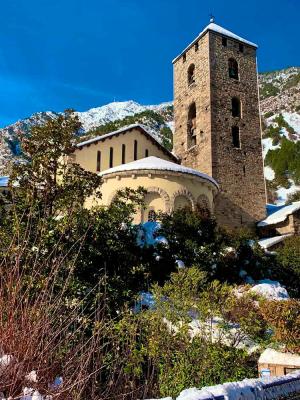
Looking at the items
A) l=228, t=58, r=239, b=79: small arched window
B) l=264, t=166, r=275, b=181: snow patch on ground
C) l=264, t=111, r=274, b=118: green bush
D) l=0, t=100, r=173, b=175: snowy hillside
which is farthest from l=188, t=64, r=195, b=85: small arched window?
l=264, t=111, r=274, b=118: green bush

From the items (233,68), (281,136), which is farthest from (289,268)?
(281,136)

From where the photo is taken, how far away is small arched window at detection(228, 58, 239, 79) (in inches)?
1120

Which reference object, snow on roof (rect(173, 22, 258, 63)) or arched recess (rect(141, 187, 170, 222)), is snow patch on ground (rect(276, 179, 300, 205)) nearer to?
snow on roof (rect(173, 22, 258, 63))

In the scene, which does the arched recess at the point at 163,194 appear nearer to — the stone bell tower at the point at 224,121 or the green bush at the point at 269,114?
the stone bell tower at the point at 224,121

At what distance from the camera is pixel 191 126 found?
28.8 metres

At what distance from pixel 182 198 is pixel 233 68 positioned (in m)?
13.9

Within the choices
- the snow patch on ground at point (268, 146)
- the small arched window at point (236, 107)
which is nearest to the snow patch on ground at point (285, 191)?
the snow patch on ground at point (268, 146)

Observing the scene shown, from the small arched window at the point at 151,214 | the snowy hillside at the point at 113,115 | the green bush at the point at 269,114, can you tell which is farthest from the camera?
the green bush at the point at 269,114

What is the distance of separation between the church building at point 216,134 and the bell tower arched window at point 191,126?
7cm

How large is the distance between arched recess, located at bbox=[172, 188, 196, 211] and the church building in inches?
86.6

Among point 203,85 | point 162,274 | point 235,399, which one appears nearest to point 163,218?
point 162,274

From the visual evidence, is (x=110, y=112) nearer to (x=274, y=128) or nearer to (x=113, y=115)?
(x=113, y=115)

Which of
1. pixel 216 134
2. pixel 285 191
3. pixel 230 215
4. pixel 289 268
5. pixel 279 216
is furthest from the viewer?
pixel 285 191

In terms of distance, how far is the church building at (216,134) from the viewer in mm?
23969
